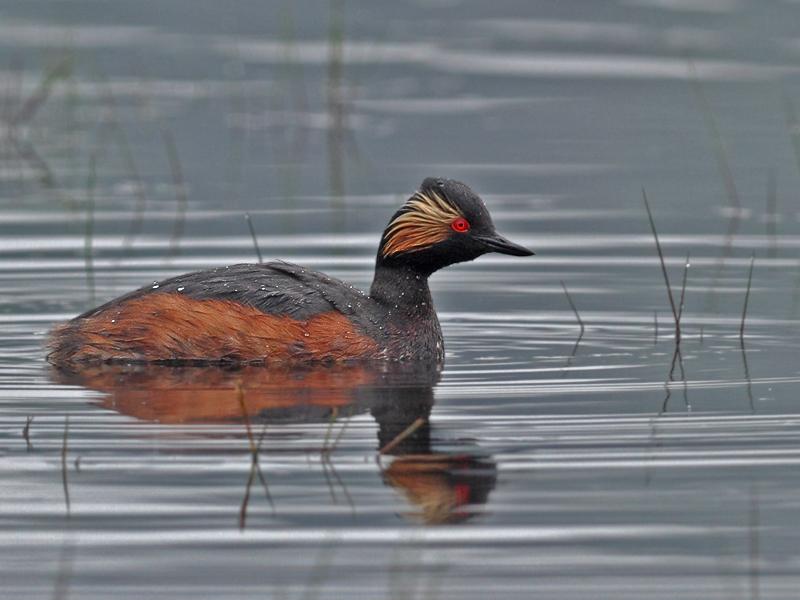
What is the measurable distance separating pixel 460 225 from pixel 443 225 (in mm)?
98

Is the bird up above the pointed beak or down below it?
below

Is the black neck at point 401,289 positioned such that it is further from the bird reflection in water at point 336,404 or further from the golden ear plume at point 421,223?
the bird reflection in water at point 336,404

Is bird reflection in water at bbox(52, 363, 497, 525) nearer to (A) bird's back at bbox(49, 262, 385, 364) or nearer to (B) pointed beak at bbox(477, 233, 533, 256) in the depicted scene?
(A) bird's back at bbox(49, 262, 385, 364)

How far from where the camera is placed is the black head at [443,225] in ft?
35.0

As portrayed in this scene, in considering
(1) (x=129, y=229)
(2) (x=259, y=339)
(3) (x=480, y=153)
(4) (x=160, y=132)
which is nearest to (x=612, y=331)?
(2) (x=259, y=339)

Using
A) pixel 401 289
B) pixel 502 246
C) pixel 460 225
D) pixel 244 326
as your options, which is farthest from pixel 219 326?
pixel 502 246

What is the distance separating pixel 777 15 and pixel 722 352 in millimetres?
18063

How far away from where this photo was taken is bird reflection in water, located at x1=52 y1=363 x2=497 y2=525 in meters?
7.46

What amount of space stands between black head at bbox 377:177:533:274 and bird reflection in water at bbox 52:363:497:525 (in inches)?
29.5

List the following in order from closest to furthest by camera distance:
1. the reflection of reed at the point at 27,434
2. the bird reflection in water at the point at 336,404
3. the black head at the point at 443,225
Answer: the bird reflection in water at the point at 336,404
the reflection of reed at the point at 27,434
the black head at the point at 443,225

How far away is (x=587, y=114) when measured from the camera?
69.9ft

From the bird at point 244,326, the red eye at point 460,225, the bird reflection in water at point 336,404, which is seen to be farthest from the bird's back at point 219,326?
the red eye at point 460,225

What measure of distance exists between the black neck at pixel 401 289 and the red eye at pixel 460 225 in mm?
392

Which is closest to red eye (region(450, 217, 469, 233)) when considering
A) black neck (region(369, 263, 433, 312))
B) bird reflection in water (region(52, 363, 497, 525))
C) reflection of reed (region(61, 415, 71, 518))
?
black neck (region(369, 263, 433, 312))
